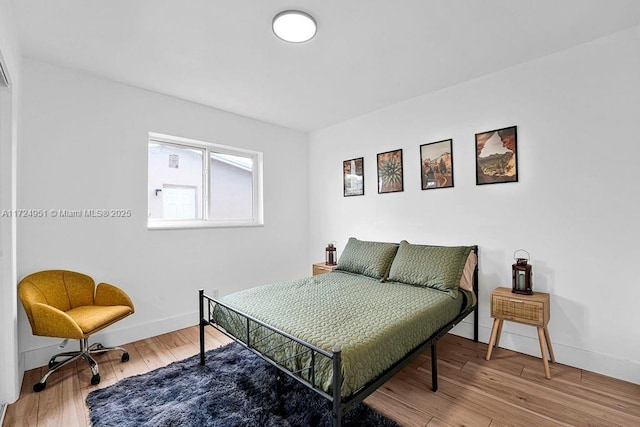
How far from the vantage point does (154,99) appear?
10.1ft

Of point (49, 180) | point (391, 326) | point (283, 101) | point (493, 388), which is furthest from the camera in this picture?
point (283, 101)

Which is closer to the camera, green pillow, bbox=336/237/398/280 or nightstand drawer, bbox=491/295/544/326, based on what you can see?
nightstand drawer, bbox=491/295/544/326

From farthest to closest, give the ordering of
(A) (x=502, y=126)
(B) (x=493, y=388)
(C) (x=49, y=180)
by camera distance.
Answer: (A) (x=502, y=126)
(C) (x=49, y=180)
(B) (x=493, y=388)

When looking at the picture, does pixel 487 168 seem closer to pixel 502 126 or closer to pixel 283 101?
pixel 502 126

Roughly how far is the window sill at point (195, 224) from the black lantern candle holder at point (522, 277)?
2899 mm

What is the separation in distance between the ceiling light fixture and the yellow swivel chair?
2.50 metres

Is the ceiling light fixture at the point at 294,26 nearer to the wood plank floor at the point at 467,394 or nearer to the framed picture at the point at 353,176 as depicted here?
the framed picture at the point at 353,176

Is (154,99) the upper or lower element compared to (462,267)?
upper

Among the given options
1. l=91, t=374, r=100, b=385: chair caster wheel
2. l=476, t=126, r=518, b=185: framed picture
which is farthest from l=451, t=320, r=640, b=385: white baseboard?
l=91, t=374, r=100, b=385: chair caster wheel

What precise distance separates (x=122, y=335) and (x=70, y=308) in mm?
538

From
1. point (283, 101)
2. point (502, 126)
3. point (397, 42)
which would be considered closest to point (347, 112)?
point (283, 101)

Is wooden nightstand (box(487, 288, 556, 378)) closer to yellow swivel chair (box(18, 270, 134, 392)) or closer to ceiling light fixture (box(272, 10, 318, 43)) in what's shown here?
Result: ceiling light fixture (box(272, 10, 318, 43))

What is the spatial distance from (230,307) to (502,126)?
2816 millimetres

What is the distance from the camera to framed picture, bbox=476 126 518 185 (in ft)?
8.71
